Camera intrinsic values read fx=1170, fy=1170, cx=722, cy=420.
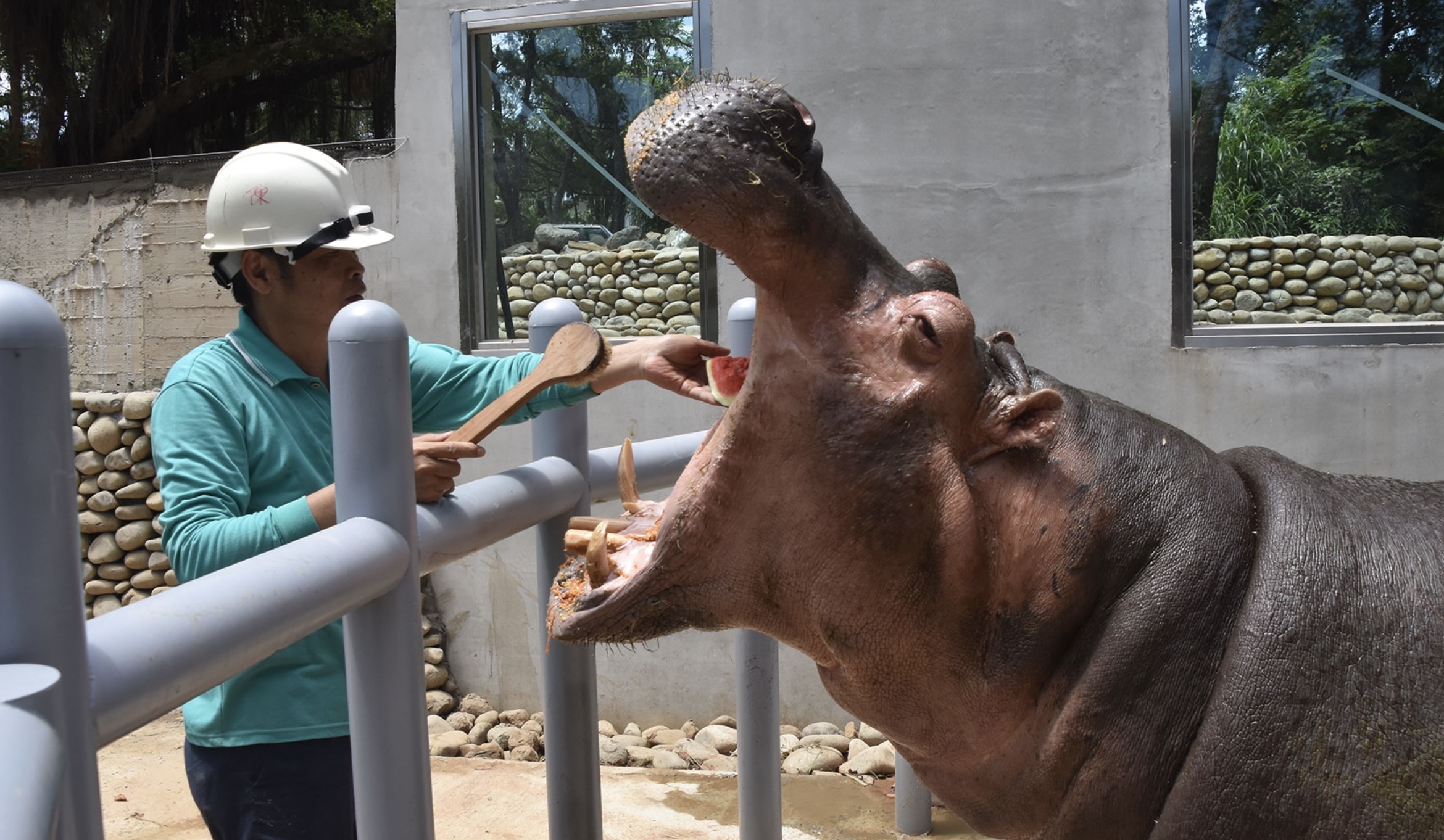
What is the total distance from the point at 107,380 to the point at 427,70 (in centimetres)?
287

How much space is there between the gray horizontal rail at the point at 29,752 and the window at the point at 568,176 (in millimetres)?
4860

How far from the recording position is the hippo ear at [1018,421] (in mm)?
1172

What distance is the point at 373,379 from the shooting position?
1277mm

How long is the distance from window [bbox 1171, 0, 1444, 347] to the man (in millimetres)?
3749

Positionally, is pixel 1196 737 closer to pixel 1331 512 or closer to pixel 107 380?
pixel 1331 512

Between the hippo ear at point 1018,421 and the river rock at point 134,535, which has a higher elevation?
the hippo ear at point 1018,421

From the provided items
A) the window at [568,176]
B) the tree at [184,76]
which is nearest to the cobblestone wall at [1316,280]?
the window at [568,176]

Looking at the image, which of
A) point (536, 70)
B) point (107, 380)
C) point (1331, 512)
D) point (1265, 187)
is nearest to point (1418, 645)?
point (1331, 512)

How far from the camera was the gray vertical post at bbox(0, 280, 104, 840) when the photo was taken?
2.32 ft

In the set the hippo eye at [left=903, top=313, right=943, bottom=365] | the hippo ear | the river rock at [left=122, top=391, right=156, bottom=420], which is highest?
the hippo eye at [left=903, top=313, right=943, bottom=365]

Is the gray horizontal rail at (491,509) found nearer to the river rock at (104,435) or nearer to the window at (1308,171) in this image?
the window at (1308,171)

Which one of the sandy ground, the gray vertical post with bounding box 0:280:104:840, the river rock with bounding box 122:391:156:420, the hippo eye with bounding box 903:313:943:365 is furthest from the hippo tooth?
the river rock with bounding box 122:391:156:420

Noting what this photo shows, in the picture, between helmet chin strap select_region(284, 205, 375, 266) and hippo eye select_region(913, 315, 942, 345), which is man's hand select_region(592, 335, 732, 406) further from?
hippo eye select_region(913, 315, 942, 345)

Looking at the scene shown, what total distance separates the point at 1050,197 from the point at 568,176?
2281 mm
